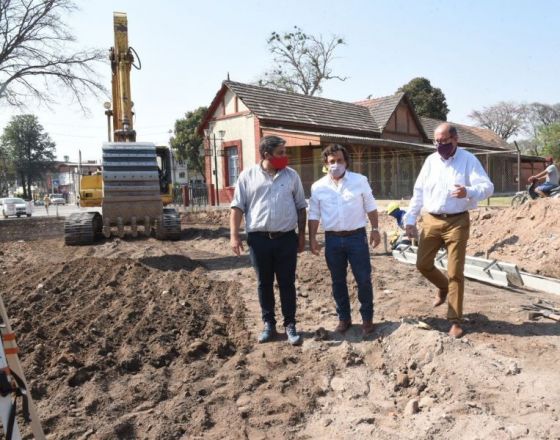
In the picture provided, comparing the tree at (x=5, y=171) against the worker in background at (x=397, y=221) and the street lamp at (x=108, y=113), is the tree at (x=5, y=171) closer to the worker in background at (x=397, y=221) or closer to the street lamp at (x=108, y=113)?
the street lamp at (x=108, y=113)

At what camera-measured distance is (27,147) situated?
74.0 m

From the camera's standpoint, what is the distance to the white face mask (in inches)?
183

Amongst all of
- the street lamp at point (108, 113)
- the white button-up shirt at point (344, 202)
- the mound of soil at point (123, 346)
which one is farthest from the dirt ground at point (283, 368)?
the street lamp at point (108, 113)

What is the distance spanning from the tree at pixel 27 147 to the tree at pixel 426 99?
171 ft

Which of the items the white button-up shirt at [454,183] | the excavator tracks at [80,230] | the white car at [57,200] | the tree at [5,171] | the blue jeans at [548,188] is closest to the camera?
the white button-up shirt at [454,183]

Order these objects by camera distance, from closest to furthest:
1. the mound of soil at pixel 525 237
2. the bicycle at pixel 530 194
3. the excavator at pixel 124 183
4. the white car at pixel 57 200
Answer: the mound of soil at pixel 525 237 < the excavator at pixel 124 183 < the bicycle at pixel 530 194 < the white car at pixel 57 200

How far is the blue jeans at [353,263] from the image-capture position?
4586 millimetres

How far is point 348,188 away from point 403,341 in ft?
4.52

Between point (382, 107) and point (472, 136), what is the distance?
11852mm

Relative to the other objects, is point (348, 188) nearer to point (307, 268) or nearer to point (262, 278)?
point (262, 278)

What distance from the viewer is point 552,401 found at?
3.25m

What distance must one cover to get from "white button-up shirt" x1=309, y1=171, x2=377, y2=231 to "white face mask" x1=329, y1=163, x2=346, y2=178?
0.15ft

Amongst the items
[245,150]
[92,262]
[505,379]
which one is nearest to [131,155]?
[92,262]

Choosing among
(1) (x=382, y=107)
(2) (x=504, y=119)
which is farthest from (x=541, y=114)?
(1) (x=382, y=107)
